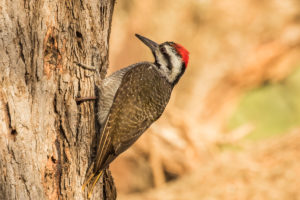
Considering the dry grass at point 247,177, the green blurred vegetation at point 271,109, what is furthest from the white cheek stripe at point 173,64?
the green blurred vegetation at point 271,109

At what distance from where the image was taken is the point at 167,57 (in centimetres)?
375

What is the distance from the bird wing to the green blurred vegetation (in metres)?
6.82

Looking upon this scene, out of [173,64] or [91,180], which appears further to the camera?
[173,64]

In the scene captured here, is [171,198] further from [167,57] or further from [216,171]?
[167,57]

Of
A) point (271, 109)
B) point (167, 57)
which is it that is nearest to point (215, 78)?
point (271, 109)

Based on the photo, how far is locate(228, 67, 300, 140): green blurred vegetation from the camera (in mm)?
10086

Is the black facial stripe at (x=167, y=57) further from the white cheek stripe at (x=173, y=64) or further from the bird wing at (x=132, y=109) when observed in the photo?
the bird wing at (x=132, y=109)

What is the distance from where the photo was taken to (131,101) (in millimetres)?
3338

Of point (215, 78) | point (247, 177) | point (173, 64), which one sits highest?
point (215, 78)

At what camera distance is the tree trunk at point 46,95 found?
8.27 ft

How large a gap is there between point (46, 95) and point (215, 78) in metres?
7.84

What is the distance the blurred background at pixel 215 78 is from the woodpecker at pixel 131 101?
469 centimetres

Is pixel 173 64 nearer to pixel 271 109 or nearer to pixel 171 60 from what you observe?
pixel 171 60

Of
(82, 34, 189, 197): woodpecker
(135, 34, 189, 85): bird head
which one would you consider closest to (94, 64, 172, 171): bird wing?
(82, 34, 189, 197): woodpecker
